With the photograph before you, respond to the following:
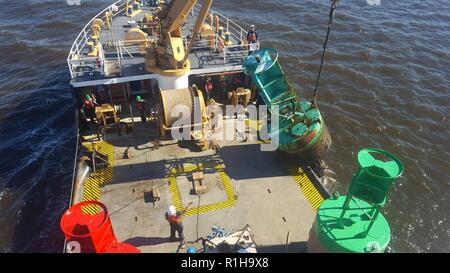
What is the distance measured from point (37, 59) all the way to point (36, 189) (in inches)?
685

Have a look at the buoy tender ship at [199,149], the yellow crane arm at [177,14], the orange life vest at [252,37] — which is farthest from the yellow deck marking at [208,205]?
the orange life vest at [252,37]

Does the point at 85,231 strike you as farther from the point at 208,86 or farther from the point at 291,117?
the point at 208,86

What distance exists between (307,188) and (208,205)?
443 centimetres

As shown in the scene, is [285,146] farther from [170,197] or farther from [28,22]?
[28,22]

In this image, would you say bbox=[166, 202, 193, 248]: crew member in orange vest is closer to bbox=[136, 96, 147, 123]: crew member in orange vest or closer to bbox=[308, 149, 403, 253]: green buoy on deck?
bbox=[308, 149, 403, 253]: green buoy on deck

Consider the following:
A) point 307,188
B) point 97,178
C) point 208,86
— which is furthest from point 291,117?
point 97,178

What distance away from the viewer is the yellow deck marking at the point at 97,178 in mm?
14914

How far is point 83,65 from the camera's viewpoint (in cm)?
1969

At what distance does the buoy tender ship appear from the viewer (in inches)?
535

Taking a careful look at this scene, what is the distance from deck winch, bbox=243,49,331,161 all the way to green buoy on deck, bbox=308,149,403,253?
451cm

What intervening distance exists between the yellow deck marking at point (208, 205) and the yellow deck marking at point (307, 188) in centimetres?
306
